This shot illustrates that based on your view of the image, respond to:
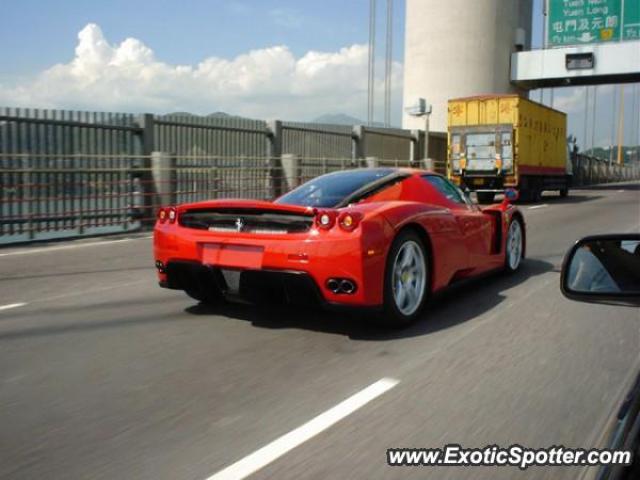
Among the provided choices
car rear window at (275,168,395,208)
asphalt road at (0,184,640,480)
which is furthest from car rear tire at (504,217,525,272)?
car rear window at (275,168,395,208)

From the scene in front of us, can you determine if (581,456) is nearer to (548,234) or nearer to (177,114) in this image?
(548,234)

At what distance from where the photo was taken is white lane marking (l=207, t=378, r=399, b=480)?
2.60 meters

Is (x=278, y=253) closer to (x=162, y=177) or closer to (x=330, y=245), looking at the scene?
(x=330, y=245)

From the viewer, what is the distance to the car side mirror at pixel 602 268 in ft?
6.33

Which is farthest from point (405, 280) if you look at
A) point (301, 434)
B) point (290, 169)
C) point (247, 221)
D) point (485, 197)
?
point (485, 197)

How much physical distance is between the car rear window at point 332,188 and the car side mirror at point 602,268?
3038 millimetres

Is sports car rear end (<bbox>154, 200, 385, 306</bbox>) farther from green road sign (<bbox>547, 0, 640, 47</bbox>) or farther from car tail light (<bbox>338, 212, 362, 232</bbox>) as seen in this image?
green road sign (<bbox>547, 0, 640, 47</bbox>)

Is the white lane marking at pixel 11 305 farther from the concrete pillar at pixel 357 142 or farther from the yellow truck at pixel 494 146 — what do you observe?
the concrete pillar at pixel 357 142

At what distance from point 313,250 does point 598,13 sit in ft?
105

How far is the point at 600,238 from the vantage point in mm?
2035

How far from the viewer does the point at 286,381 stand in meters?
3.71

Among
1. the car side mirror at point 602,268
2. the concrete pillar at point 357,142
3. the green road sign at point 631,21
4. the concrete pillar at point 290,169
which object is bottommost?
the car side mirror at point 602,268

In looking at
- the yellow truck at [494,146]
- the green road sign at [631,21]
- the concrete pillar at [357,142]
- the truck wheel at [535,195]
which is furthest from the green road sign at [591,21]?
the concrete pillar at [357,142]

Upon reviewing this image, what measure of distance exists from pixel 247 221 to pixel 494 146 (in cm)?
1870
